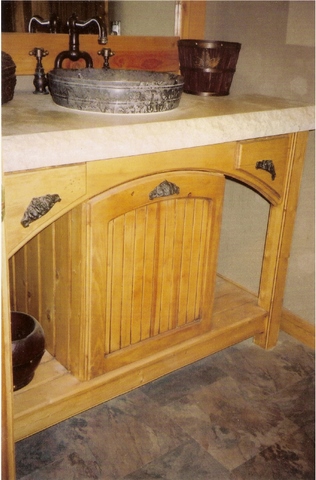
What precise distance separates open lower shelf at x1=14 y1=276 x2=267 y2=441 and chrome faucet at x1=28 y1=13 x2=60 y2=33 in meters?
1.13

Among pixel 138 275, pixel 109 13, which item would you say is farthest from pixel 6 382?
pixel 109 13

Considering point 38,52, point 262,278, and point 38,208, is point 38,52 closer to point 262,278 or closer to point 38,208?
point 38,208

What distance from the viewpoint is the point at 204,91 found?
1.87 meters

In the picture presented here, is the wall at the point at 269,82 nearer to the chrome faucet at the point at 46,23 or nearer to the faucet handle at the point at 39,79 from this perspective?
the chrome faucet at the point at 46,23

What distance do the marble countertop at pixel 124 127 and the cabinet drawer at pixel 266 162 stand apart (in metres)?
0.04

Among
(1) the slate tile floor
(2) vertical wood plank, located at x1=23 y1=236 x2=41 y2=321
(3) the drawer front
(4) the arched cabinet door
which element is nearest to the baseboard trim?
(1) the slate tile floor

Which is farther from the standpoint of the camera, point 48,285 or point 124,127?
point 48,285

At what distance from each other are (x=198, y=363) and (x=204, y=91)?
105cm

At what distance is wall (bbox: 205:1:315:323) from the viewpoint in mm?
1894

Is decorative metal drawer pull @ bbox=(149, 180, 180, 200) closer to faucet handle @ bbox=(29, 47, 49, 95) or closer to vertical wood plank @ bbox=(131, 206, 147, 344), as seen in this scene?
vertical wood plank @ bbox=(131, 206, 147, 344)

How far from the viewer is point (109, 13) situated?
6.23 feet

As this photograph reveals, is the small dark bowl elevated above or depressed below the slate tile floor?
above

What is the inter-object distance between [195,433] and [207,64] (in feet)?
4.15

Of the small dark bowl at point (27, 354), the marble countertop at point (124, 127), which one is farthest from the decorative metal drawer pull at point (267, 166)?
the small dark bowl at point (27, 354)
